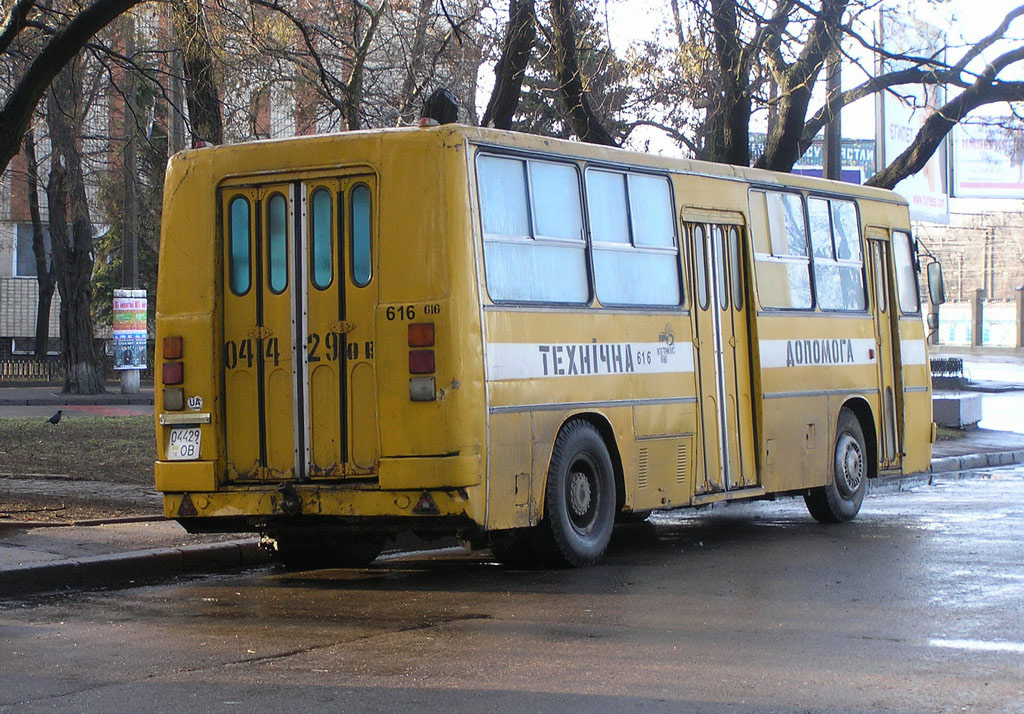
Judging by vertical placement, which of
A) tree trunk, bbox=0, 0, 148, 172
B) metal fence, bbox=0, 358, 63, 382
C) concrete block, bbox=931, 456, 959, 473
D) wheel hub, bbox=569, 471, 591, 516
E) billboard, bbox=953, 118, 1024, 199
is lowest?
concrete block, bbox=931, 456, 959, 473

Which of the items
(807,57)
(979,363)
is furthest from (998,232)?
(807,57)

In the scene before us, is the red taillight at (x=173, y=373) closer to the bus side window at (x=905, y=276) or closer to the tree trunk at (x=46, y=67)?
the tree trunk at (x=46, y=67)

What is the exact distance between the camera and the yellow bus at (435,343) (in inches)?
369

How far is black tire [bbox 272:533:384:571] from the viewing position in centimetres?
1084

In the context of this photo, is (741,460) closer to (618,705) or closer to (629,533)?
(629,533)

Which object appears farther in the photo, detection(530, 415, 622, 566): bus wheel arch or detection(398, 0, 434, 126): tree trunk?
detection(398, 0, 434, 126): tree trunk

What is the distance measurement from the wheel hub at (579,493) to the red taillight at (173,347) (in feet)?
9.42

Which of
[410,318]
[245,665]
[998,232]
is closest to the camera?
[245,665]

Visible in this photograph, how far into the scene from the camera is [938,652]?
7062 millimetres

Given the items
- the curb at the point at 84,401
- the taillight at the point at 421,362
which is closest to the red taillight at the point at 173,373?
the taillight at the point at 421,362

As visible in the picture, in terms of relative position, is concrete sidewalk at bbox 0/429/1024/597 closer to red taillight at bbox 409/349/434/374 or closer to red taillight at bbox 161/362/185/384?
red taillight at bbox 161/362/185/384

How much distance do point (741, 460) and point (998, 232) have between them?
371 feet

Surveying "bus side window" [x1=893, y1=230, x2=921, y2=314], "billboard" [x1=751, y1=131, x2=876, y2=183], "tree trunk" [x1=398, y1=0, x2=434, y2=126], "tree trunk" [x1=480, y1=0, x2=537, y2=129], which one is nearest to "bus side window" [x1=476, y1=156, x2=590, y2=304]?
"bus side window" [x1=893, y1=230, x2=921, y2=314]

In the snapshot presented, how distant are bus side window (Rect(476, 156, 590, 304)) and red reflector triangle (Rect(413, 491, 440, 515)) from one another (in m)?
1.38
